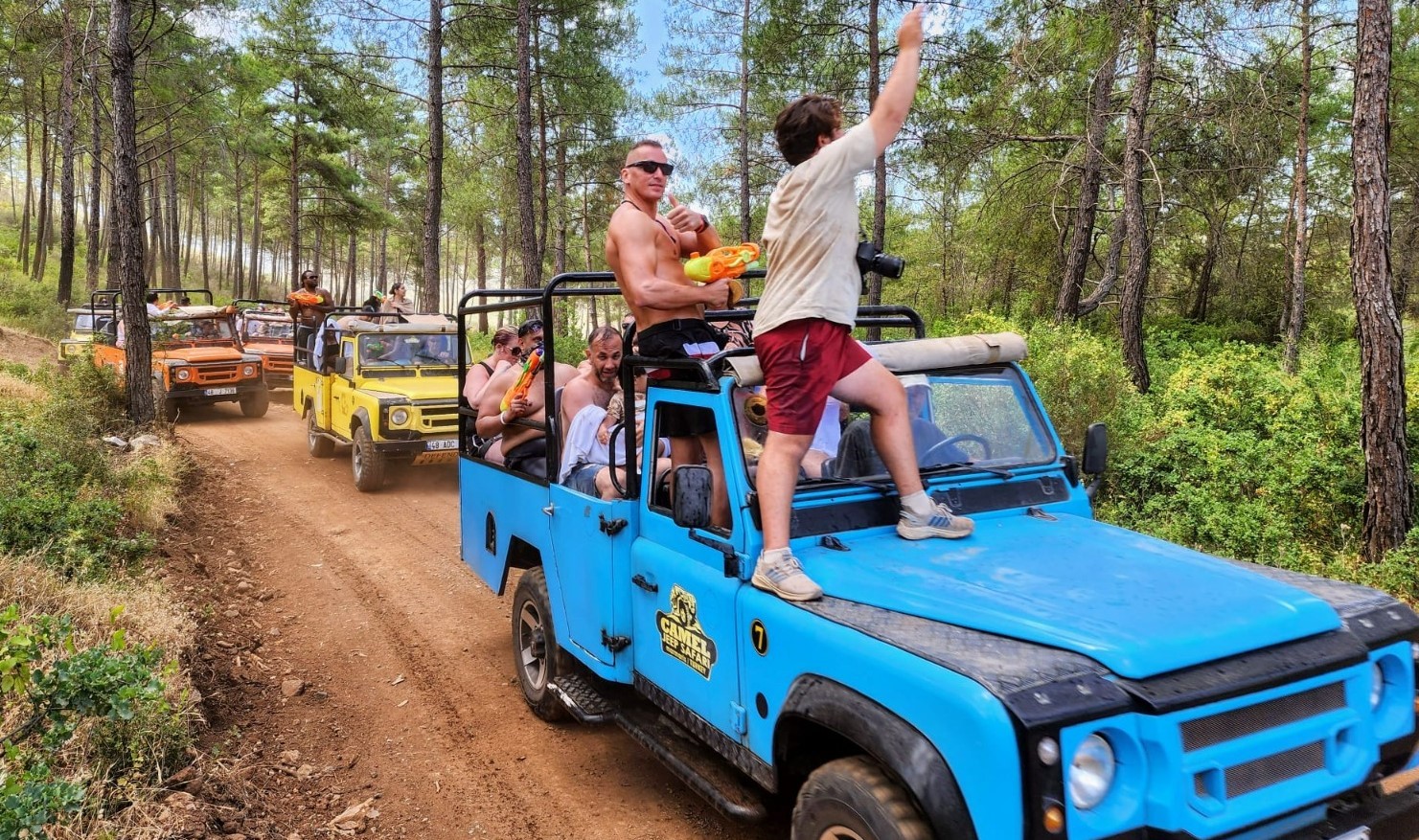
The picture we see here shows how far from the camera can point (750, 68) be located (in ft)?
61.7

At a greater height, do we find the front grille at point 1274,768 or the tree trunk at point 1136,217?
the tree trunk at point 1136,217

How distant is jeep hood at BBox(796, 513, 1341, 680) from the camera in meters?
2.21

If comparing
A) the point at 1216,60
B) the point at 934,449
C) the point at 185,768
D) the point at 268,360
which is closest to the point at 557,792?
the point at 185,768

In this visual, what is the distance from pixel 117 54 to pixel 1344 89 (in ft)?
76.6

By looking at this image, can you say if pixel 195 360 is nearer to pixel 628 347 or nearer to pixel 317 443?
pixel 317 443

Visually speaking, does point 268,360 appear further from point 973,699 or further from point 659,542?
point 973,699

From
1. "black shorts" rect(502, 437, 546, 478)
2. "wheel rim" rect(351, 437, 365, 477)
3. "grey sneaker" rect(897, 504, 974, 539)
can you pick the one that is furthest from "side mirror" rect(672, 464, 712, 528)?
"wheel rim" rect(351, 437, 365, 477)

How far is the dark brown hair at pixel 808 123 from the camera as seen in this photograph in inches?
123

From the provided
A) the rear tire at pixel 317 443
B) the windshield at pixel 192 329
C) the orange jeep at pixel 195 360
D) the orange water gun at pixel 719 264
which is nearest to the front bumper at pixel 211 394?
the orange jeep at pixel 195 360

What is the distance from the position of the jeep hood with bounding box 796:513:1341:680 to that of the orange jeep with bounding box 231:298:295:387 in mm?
17339

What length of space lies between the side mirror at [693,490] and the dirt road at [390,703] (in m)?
1.49

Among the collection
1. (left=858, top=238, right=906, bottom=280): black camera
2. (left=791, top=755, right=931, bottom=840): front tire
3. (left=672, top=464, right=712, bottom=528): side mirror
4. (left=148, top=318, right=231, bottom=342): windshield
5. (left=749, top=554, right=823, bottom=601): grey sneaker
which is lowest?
(left=791, top=755, right=931, bottom=840): front tire

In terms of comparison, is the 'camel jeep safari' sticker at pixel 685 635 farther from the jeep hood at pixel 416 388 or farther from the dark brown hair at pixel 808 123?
the jeep hood at pixel 416 388

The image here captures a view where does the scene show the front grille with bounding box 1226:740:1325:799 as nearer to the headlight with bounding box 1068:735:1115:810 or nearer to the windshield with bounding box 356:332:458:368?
the headlight with bounding box 1068:735:1115:810
